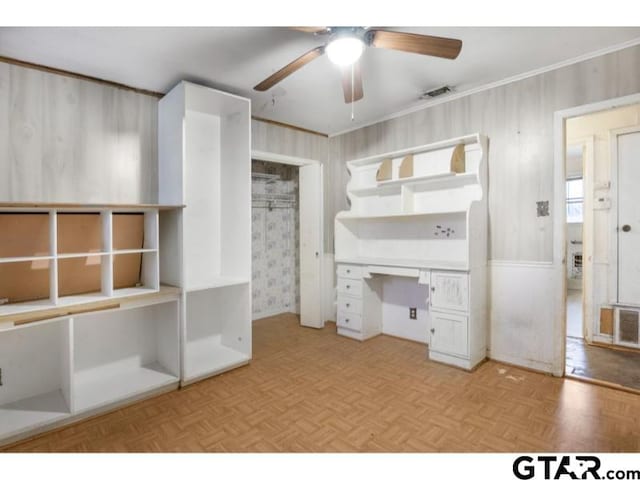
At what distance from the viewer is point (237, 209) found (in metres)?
3.29

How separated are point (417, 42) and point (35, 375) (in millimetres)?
3419

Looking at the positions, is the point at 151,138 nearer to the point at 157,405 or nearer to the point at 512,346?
the point at 157,405

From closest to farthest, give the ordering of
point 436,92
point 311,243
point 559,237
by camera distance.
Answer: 1. point 559,237
2. point 436,92
3. point 311,243

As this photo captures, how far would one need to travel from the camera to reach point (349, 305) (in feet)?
12.9

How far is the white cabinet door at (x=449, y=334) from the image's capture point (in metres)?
3.01

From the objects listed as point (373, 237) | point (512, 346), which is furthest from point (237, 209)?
point (512, 346)

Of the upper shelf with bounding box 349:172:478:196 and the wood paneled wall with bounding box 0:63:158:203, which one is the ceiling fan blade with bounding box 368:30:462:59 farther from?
the wood paneled wall with bounding box 0:63:158:203

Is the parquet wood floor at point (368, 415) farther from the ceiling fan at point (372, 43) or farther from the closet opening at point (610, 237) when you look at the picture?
the ceiling fan at point (372, 43)

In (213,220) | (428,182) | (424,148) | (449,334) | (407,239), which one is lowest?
(449,334)

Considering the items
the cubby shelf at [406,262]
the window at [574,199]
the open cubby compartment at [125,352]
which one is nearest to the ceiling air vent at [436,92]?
the cubby shelf at [406,262]

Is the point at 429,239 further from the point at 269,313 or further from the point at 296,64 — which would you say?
the point at 269,313

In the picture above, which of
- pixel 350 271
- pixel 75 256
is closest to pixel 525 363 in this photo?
pixel 350 271

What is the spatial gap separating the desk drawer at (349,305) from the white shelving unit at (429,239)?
0.04 feet

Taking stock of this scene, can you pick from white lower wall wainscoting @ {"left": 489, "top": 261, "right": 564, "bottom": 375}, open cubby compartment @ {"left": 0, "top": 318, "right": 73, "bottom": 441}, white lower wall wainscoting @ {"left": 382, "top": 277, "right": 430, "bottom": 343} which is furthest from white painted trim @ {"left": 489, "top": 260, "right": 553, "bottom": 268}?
open cubby compartment @ {"left": 0, "top": 318, "right": 73, "bottom": 441}
